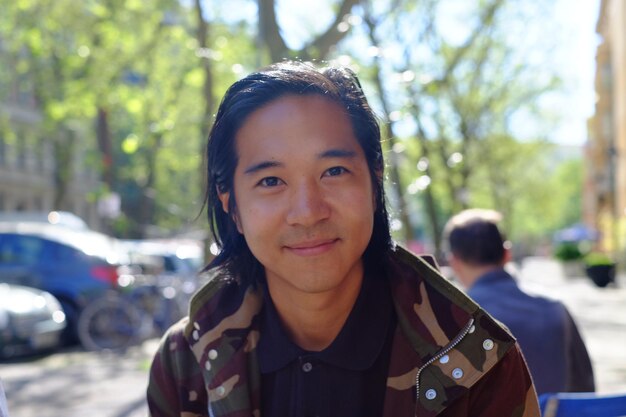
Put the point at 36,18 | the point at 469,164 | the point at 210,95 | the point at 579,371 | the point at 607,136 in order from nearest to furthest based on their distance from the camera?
1. the point at 579,371
2. the point at 210,95
3. the point at 36,18
4. the point at 469,164
5. the point at 607,136

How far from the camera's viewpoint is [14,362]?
1224 cm

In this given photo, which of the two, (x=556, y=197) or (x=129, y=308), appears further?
(x=556, y=197)

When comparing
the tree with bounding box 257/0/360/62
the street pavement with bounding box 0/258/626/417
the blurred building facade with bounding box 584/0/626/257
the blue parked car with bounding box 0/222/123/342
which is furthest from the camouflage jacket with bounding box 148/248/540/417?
the blurred building facade with bounding box 584/0/626/257

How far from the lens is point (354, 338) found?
6.61 feet

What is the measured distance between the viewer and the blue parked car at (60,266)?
1377cm

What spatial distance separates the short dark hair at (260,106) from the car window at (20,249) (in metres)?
12.4

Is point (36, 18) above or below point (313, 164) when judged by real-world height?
above

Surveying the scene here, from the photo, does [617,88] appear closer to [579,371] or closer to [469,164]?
[469,164]

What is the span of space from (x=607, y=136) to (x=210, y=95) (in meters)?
52.7

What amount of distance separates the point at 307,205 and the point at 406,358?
0.38 m

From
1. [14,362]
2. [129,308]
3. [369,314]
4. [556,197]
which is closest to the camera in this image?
[369,314]

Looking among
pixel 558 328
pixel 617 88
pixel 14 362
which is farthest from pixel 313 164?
pixel 617 88

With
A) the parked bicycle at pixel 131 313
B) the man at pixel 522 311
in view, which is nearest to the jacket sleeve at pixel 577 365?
the man at pixel 522 311

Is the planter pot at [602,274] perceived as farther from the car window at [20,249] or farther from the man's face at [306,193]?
A: the man's face at [306,193]
